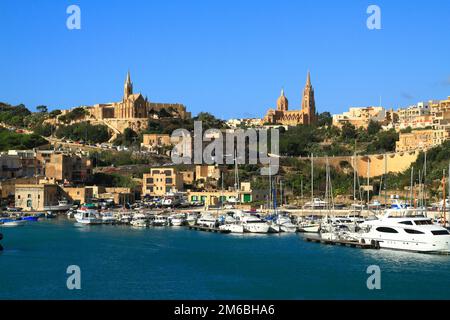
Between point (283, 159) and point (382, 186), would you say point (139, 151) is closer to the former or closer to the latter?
point (283, 159)

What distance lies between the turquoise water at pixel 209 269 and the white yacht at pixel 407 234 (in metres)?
0.49

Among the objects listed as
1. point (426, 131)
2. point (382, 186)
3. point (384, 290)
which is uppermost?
point (426, 131)

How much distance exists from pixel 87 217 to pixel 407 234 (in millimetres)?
24823

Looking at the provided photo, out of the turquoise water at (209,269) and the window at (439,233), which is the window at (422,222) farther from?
the turquoise water at (209,269)

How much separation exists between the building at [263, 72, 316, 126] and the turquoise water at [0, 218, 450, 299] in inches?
2464

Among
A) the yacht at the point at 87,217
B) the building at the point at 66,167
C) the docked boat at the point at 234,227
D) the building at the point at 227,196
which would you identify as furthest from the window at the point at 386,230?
the building at the point at 66,167

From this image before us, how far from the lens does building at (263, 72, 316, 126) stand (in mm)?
105375

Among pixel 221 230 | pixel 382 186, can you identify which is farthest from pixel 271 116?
pixel 221 230

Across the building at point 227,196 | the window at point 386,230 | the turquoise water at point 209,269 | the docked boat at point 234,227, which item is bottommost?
the turquoise water at point 209,269

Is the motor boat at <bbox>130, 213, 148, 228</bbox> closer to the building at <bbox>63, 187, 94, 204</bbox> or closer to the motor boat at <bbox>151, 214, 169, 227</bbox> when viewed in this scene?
the motor boat at <bbox>151, 214, 169, 227</bbox>

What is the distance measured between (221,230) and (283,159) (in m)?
27.5

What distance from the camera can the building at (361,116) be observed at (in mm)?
93500

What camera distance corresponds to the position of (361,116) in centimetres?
10038

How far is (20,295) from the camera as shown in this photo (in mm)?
26047
